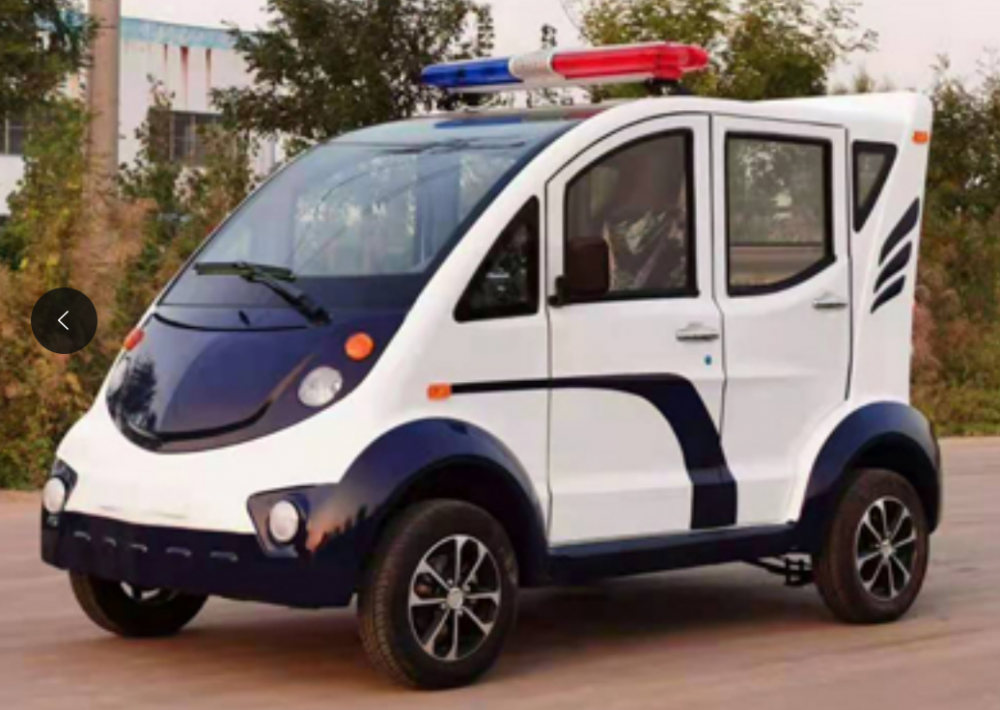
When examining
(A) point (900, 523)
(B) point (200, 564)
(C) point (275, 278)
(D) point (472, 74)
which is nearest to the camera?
(B) point (200, 564)

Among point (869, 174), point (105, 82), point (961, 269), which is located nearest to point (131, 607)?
point (869, 174)

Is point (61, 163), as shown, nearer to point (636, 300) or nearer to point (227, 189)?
point (227, 189)

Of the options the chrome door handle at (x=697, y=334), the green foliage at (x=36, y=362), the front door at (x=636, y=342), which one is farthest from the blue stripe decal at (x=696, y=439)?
the green foliage at (x=36, y=362)

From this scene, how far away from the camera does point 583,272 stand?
28.9 feet

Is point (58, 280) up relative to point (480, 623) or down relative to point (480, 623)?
up


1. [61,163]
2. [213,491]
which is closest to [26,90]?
[61,163]

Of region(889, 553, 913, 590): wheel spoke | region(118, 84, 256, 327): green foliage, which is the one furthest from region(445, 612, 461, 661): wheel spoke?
region(118, 84, 256, 327): green foliage

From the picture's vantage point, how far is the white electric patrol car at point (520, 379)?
8.21 meters

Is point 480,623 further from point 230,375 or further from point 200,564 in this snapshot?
point 230,375

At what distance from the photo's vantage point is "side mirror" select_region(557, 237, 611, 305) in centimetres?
880

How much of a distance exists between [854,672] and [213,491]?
2.44m

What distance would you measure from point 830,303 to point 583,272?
1.41m

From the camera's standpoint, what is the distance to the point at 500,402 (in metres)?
8.55

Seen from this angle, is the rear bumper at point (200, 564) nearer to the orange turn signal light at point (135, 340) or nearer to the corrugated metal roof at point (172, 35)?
the orange turn signal light at point (135, 340)
